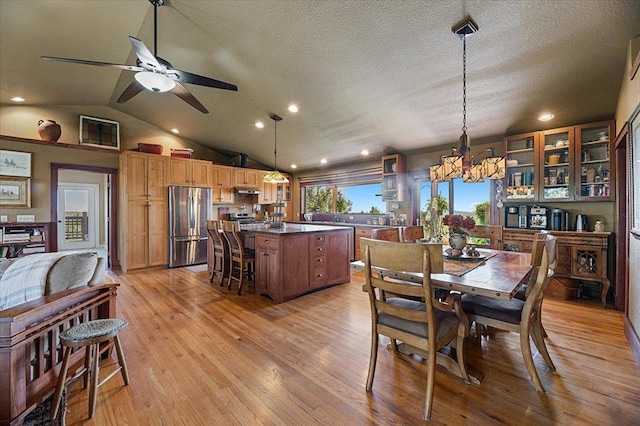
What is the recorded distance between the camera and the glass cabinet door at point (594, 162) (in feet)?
11.1

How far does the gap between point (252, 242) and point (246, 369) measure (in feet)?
7.76

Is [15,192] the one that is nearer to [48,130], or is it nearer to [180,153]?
[48,130]

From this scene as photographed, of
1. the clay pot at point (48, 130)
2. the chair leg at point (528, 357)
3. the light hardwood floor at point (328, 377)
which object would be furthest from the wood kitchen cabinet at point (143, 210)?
the chair leg at point (528, 357)

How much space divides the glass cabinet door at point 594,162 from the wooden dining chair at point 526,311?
2.51 m

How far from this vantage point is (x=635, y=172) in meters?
2.29

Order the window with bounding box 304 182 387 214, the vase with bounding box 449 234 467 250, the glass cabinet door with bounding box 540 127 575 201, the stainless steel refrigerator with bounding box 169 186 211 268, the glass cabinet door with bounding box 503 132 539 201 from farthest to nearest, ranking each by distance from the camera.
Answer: the window with bounding box 304 182 387 214 < the stainless steel refrigerator with bounding box 169 186 211 268 < the glass cabinet door with bounding box 503 132 539 201 < the glass cabinet door with bounding box 540 127 575 201 < the vase with bounding box 449 234 467 250

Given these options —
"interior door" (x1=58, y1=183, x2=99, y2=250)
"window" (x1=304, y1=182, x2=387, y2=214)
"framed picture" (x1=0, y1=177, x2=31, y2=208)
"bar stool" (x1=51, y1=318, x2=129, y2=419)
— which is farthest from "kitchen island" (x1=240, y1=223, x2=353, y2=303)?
"interior door" (x1=58, y1=183, x2=99, y2=250)

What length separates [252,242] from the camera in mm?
4203

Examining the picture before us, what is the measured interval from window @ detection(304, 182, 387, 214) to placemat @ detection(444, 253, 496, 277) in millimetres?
4126

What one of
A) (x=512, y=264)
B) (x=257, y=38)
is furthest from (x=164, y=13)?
(x=512, y=264)

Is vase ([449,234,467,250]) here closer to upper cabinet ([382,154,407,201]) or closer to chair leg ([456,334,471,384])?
chair leg ([456,334,471,384])

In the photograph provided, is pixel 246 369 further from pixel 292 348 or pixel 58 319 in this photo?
pixel 58 319

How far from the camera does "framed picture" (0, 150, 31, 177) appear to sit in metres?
4.44

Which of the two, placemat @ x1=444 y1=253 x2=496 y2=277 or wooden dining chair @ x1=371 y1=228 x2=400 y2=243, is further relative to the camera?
wooden dining chair @ x1=371 y1=228 x2=400 y2=243
